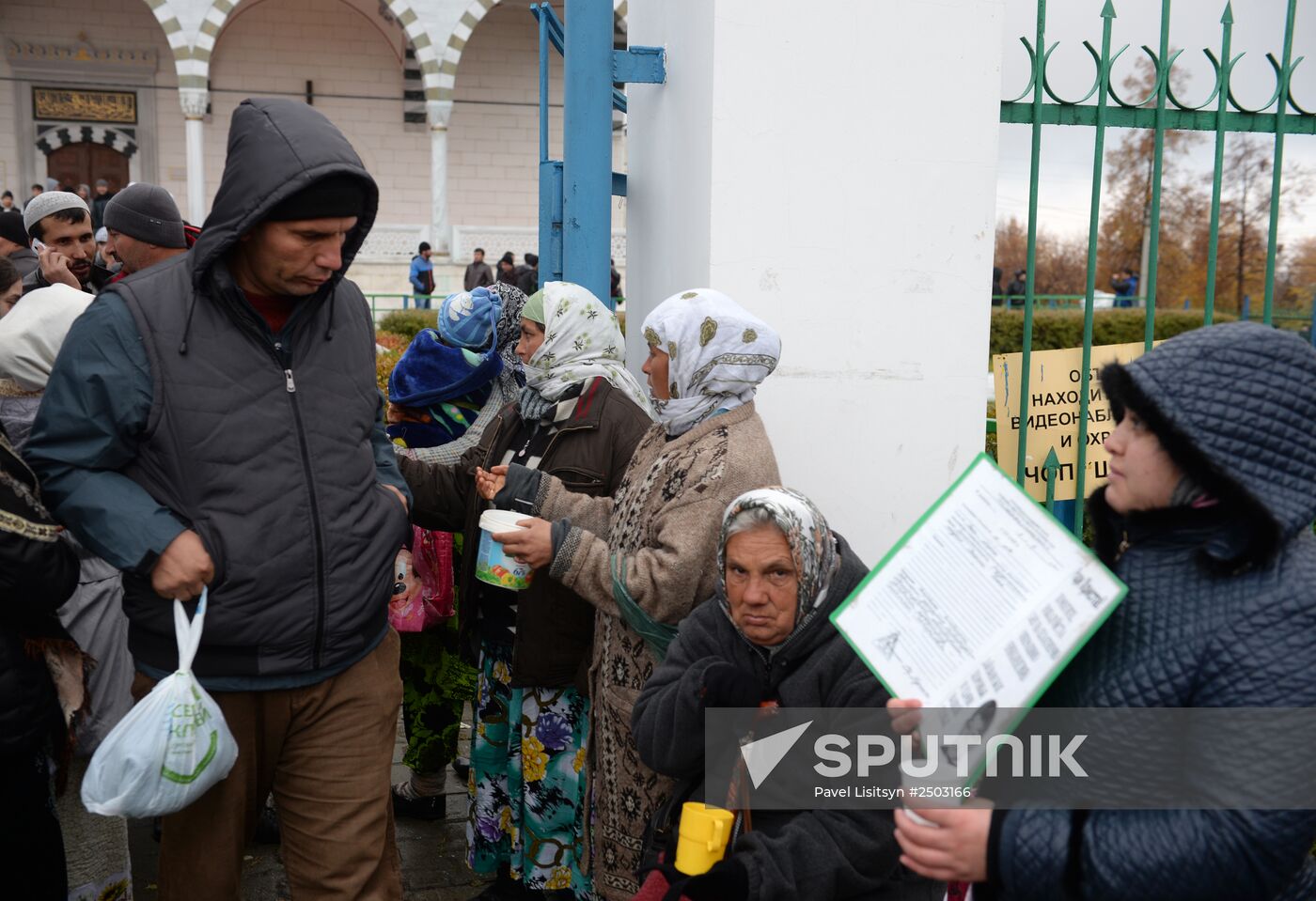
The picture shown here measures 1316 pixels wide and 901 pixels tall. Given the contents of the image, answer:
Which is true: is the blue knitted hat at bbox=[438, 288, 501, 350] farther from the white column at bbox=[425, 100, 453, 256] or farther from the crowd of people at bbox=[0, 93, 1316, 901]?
the white column at bbox=[425, 100, 453, 256]

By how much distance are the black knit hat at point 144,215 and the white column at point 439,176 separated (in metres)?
18.3

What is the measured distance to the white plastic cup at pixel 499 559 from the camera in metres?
2.70

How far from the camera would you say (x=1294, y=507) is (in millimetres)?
1446

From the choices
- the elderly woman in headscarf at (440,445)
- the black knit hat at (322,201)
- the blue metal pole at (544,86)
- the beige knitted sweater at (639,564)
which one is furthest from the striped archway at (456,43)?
the black knit hat at (322,201)

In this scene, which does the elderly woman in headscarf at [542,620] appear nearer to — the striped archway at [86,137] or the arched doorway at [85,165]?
the arched doorway at [85,165]

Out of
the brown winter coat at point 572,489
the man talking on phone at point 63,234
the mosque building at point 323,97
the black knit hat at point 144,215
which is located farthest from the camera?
the mosque building at point 323,97

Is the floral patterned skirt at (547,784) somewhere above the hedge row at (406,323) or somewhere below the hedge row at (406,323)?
below

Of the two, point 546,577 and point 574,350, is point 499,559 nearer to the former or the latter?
point 546,577

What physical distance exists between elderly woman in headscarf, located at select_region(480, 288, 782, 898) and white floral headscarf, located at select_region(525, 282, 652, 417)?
1.42ft

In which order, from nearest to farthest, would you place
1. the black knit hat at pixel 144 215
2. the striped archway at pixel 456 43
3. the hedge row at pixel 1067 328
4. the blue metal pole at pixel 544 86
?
the black knit hat at pixel 144 215, the blue metal pole at pixel 544 86, the hedge row at pixel 1067 328, the striped archway at pixel 456 43

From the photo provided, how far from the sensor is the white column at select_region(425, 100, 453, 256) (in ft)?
72.5

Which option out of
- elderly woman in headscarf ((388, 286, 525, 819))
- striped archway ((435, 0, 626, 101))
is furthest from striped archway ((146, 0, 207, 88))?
elderly woman in headscarf ((388, 286, 525, 819))

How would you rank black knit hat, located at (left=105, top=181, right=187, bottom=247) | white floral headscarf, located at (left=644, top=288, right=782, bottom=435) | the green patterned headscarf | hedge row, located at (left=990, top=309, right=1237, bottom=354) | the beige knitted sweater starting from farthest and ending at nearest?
hedge row, located at (left=990, top=309, right=1237, bottom=354) → black knit hat, located at (left=105, top=181, right=187, bottom=247) → the green patterned headscarf → white floral headscarf, located at (left=644, top=288, right=782, bottom=435) → the beige knitted sweater

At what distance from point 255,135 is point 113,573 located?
1.32m
